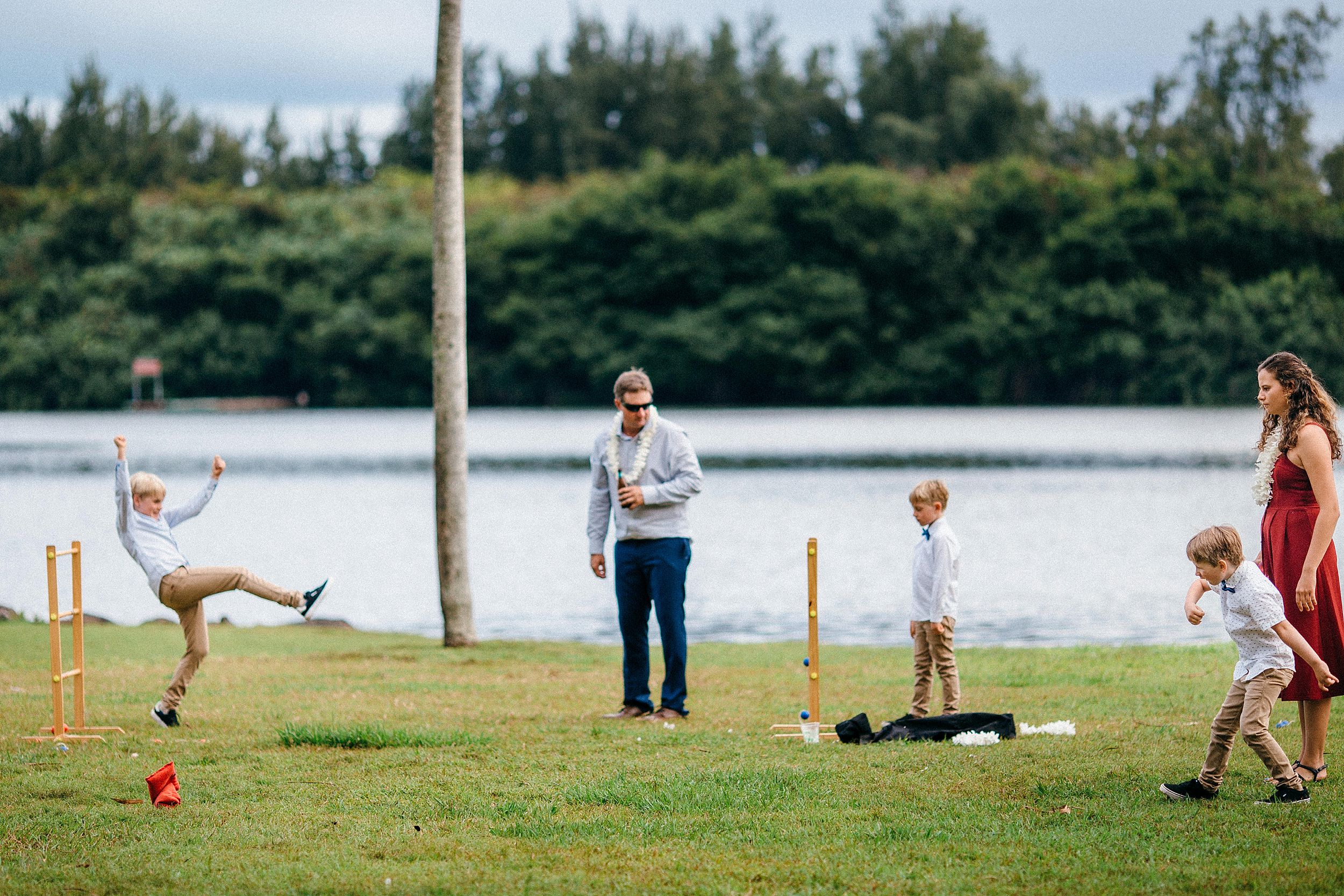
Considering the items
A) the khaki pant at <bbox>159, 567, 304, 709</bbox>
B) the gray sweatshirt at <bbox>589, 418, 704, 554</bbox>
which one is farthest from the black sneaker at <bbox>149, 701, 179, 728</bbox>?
the gray sweatshirt at <bbox>589, 418, 704, 554</bbox>

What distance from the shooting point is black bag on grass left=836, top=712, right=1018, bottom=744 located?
8844 millimetres

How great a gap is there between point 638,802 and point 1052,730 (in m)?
2.94

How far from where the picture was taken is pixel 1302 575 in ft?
23.8

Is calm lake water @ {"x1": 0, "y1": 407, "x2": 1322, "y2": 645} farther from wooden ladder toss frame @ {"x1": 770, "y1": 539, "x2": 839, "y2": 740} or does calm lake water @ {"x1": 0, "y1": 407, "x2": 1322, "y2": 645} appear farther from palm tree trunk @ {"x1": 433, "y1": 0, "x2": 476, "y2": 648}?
palm tree trunk @ {"x1": 433, "y1": 0, "x2": 476, "y2": 648}

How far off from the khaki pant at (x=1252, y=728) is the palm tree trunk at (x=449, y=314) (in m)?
8.43

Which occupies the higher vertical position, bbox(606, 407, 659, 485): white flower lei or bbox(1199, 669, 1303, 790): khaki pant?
bbox(606, 407, 659, 485): white flower lei

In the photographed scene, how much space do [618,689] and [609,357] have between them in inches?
2885

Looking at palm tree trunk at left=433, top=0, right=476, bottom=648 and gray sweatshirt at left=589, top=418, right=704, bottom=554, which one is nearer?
gray sweatshirt at left=589, top=418, right=704, bottom=554

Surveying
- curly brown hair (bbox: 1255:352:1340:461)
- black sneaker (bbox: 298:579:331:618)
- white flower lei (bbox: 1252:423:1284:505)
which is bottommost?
black sneaker (bbox: 298:579:331:618)

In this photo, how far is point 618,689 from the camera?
1169 cm

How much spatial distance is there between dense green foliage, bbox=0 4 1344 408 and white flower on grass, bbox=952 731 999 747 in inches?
2868

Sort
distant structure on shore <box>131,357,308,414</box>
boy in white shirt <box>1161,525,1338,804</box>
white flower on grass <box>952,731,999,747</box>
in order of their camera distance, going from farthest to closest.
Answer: distant structure on shore <box>131,357,308,414</box> → white flower on grass <box>952,731,999,747</box> → boy in white shirt <box>1161,525,1338,804</box>

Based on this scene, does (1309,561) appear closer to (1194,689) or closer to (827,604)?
(1194,689)

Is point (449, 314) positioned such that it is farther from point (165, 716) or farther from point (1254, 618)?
point (1254, 618)
